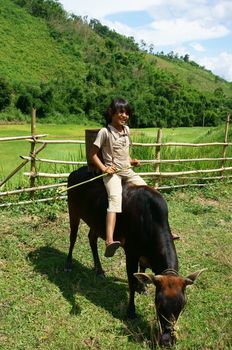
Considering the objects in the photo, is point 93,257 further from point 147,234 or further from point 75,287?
point 147,234

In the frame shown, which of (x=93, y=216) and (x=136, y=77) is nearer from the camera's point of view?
(x=93, y=216)

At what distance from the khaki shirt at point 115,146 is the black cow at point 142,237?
0.26 meters

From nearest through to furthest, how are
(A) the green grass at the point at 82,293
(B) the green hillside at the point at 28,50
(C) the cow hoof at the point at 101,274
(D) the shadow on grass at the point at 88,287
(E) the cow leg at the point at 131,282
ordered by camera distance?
(A) the green grass at the point at 82,293 → (D) the shadow on grass at the point at 88,287 → (E) the cow leg at the point at 131,282 → (C) the cow hoof at the point at 101,274 → (B) the green hillside at the point at 28,50

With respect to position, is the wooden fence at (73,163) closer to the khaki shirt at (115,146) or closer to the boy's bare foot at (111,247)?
the khaki shirt at (115,146)

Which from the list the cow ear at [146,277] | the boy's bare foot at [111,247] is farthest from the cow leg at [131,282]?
the cow ear at [146,277]

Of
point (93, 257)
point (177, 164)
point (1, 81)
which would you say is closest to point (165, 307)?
point (93, 257)

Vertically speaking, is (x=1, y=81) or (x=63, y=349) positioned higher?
(x=1, y=81)

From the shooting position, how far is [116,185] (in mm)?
3924

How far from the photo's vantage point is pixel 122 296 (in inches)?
164

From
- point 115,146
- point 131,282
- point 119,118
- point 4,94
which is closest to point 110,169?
point 115,146

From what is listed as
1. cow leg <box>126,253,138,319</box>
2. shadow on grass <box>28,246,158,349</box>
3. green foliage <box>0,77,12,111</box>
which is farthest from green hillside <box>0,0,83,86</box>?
cow leg <box>126,253,138,319</box>

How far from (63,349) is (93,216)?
4.30ft

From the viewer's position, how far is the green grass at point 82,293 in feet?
11.4

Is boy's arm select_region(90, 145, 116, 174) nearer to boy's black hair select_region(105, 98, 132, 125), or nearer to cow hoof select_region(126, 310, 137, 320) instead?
boy's black hair select_region(105, 98, 132, 125)
